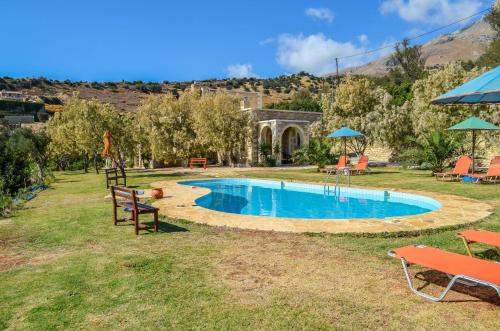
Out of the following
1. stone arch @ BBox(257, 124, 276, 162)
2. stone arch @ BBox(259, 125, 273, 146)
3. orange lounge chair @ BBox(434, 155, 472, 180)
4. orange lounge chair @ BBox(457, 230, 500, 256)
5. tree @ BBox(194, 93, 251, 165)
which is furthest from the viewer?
stone arch @ BBox(259, 125, 273, 146)

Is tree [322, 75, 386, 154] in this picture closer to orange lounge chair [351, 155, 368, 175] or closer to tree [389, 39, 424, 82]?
orange lounge chair [351, 155, 368, 175]

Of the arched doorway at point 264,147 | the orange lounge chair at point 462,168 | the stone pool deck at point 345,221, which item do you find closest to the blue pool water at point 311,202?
the stone pool deck at point 345,221

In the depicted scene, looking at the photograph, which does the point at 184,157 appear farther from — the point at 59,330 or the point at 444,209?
the point at 59,330

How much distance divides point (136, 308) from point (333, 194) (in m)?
10.7

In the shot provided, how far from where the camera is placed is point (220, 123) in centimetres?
2636

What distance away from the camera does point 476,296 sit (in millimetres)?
3836

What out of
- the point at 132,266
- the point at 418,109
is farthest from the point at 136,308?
the point at 418,109

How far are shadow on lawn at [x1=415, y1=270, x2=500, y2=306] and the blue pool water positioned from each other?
18.0ft

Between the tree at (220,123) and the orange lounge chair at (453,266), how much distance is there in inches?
900

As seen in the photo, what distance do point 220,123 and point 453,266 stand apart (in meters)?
23.4

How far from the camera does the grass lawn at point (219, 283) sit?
133 inches

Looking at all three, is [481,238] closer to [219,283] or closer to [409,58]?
[219,283]

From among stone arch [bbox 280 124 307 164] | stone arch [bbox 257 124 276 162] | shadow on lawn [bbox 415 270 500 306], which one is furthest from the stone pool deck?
stone arch [bbox 280 124 307 164]

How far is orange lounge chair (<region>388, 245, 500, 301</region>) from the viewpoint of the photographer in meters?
3.32
